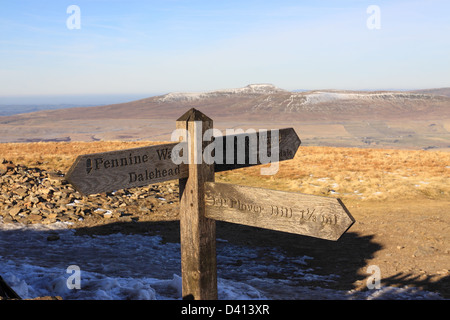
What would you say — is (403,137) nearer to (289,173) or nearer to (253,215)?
(289,173)

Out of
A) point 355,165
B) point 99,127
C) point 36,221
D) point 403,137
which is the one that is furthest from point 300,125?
point 36,221

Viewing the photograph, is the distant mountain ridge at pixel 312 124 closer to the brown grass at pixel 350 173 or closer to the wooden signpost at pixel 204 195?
the brown grass at pixel 350 173

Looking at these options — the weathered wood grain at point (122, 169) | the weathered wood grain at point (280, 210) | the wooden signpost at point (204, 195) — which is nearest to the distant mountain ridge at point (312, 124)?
the wooden signpost at point (204, 195)

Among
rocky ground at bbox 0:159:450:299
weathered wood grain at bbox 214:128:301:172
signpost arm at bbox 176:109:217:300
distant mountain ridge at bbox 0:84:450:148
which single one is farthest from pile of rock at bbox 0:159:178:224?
distant mountain ridge at bbox 0:84:450:148

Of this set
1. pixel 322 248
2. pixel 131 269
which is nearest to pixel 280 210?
pixel 131 269

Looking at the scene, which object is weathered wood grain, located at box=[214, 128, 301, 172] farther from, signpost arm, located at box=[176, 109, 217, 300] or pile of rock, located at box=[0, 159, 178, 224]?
pile of rock, located at box=[0, 159, 178, 224]

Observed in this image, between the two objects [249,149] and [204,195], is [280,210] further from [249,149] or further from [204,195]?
[249,149]
